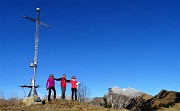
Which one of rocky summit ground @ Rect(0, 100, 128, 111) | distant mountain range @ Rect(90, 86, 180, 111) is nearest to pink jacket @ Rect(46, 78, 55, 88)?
rocky summit ground @ Rect(0, 100, 128, 111)

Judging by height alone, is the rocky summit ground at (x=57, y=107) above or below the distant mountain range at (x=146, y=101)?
below

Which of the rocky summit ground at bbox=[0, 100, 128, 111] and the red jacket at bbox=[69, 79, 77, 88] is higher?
the red jacket at bbox=[69, 79, 77, 88]

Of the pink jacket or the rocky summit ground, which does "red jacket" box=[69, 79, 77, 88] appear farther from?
the pink jacket

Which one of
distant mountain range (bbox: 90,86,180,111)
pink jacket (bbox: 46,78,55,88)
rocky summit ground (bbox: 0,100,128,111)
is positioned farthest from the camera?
distant mountain range (bbox: 90,86,180,111)

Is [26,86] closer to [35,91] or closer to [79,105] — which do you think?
[35,91]

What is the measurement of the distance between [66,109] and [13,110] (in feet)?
12.4

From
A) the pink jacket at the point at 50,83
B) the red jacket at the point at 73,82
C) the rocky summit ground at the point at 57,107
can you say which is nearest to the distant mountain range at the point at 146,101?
the red jacket at the point at 73,82

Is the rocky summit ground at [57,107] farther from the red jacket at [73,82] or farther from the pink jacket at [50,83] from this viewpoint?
the red jacket at [73,82]

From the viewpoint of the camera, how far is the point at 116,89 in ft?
589

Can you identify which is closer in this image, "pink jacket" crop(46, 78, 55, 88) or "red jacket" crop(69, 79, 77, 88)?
"pink jacket" crop(46, 78, 55, 88)

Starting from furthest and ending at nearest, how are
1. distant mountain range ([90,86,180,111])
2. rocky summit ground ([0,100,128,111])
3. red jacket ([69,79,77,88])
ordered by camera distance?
distant mountain range ([90,86,180,111]), red jacket ([69,79,77,88]), rocky summit ground ([0,100,128,111])

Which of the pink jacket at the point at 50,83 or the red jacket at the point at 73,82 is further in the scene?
the red jacket at the point at 73,82

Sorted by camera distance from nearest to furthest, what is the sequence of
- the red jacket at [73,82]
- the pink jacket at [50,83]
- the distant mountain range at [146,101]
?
the pink jacket at [50,83], the red jacket at [73,82], the distant mountain range at [146,101]

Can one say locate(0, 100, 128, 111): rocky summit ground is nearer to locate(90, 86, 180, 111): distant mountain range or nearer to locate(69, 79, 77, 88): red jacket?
locate(69, 79, 77, 88): red jacket
